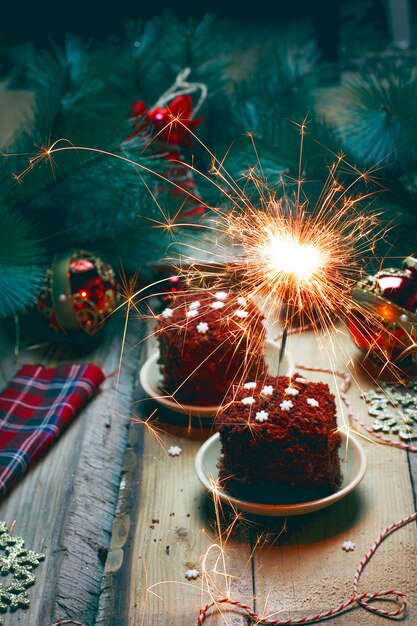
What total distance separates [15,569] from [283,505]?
0.43m

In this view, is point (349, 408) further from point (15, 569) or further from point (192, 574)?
point (15, 569)

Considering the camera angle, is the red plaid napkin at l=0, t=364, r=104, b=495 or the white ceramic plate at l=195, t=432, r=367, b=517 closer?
the white ceramic plate at l=195, t=432, r=367, b=517

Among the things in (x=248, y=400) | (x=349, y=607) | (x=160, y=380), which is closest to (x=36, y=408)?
(x=160, y=380)

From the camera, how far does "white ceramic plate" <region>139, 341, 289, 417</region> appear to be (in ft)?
5.37

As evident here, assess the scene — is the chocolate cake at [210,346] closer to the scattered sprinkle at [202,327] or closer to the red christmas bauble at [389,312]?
the scattered sprinkle at [202,327]

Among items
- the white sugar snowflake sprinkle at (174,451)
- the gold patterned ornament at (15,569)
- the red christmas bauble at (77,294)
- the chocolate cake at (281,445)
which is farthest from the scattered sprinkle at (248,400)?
the red christmas bauble at (77,294)

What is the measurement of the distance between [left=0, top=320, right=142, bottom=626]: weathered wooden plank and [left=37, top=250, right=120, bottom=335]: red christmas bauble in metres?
0.15

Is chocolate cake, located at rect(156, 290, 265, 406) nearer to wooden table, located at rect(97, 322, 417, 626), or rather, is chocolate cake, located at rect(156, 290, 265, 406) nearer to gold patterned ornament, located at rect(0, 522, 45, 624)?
wooden table, located at rect(97, 322, 417, 626)

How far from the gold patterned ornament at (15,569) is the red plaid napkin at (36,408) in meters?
0.13

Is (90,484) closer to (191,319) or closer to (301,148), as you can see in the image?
(191,319)

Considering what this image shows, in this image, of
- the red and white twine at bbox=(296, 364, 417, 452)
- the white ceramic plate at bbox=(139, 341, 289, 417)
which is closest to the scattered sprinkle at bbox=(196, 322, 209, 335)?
the white ceramic plate at bbox=(139, 341, 289, 417)

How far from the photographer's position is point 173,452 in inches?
63.6

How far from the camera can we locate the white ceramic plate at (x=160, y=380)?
5.37ft

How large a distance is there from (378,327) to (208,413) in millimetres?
367
